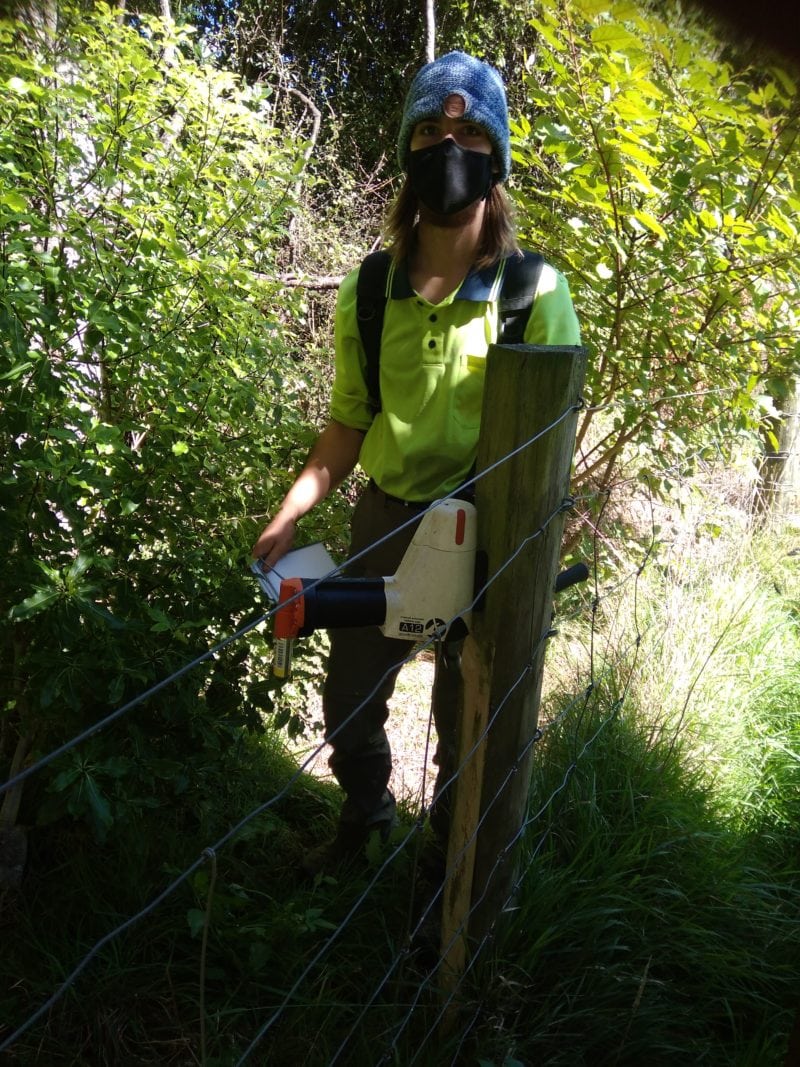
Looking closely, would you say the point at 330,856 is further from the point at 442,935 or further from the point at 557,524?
the point at 557,524

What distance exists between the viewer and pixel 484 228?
2105 millimetres

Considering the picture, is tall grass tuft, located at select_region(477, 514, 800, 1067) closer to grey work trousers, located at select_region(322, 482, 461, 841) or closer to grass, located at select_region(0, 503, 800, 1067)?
grass, located at select_region(0, 503, 800, 1067)

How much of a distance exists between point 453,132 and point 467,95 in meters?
0.08

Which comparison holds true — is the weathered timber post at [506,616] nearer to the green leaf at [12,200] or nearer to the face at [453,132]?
the face at [453,132]

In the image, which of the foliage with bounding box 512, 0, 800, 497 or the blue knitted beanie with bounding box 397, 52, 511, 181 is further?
the foliage with bounding box 512, 0, 800, 497

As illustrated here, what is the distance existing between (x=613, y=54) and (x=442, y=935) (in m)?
2.38

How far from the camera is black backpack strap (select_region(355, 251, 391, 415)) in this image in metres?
2.11

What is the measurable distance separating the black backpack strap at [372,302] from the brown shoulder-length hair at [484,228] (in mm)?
50

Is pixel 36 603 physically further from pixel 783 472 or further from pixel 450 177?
pixel 783 472

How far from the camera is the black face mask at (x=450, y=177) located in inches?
78.7

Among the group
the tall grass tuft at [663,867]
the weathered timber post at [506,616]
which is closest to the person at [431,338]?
the weathered timber post at [506,616]

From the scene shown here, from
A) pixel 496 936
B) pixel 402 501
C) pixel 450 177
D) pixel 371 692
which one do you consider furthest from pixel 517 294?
pixel 496 936

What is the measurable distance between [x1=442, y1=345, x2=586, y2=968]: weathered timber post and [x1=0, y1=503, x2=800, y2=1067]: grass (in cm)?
16

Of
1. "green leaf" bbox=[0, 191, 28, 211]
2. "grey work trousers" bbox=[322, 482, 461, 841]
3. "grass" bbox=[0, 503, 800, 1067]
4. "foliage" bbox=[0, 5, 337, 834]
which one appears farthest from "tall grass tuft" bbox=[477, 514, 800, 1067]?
"green leaf" bbox=[0, 191, 28, 211]
